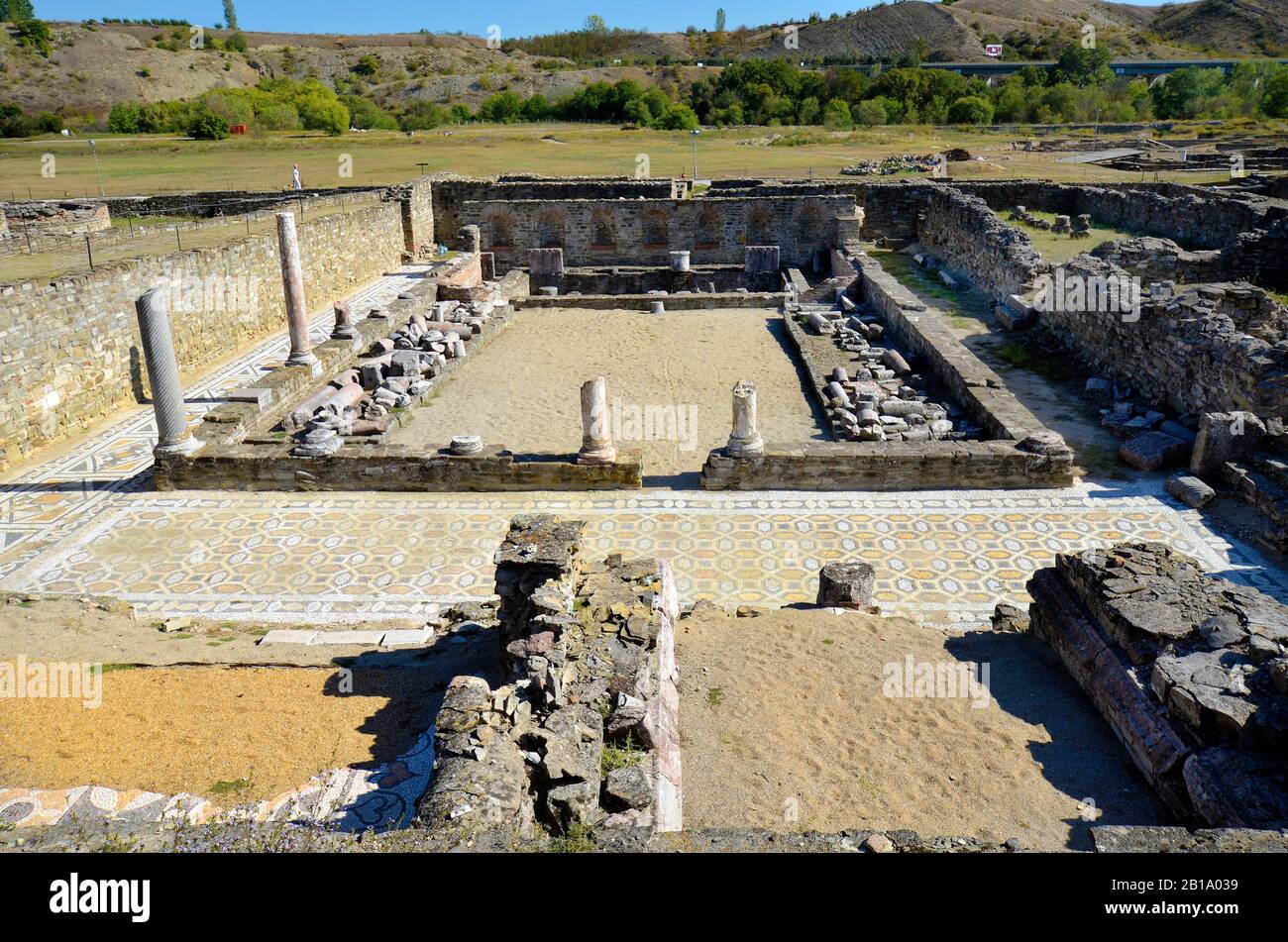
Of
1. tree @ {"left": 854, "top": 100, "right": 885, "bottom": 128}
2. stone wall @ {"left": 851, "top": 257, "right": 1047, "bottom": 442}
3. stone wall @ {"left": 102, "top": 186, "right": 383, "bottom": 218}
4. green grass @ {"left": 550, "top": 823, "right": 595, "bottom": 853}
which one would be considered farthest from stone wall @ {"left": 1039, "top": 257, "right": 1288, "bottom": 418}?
tree @ {"left": 854, "top": 100, "right": 885, "bottom": 128}

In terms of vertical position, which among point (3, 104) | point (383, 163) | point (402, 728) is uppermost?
point (3, 104)

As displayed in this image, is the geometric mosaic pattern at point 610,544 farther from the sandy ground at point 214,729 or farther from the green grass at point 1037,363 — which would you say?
the green grass at point 1037,363

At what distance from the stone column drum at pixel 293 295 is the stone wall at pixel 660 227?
10641 mm

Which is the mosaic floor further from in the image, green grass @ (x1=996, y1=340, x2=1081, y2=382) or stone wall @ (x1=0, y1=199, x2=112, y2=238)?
stone wall @ (x1=0, y1=199, x2=112, y2=238)

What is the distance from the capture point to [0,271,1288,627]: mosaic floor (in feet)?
26.9

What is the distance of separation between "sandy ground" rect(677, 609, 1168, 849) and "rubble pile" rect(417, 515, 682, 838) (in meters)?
0.34

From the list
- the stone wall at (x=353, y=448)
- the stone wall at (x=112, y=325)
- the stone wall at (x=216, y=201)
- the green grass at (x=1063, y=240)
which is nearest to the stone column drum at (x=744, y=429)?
the stone wall at (x=353, y=448)

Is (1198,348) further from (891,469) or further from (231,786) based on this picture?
(231,786)

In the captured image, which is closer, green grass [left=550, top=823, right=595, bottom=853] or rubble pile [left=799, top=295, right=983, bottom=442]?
green grass [left=550, top=823, right=595, bottom=853]

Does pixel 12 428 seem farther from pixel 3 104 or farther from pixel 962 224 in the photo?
pixel 3 104

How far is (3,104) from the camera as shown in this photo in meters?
59.3

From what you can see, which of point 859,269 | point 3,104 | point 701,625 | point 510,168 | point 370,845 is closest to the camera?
point 370,845
